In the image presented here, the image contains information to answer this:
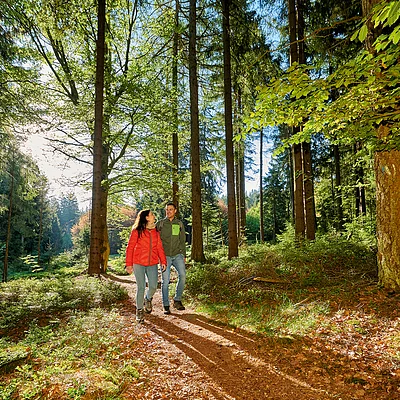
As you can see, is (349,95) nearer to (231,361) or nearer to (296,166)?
(231,361)

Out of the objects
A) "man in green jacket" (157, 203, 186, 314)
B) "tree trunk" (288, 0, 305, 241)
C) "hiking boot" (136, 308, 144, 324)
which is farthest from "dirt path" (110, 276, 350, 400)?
"tree trunk" (288, 0, 305, 241)

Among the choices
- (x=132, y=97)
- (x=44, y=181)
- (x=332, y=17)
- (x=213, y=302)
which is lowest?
(x=213, y=302)

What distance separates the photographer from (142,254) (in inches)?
192

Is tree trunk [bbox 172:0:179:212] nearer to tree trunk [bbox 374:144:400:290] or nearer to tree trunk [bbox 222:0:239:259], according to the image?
tree trunk [bbox 222:0:239:259]

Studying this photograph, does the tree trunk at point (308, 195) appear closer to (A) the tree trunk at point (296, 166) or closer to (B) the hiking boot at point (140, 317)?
(A) the tree trunk at point (296, 166)

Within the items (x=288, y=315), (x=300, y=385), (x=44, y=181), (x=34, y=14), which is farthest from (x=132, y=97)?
(x=300, y=385)

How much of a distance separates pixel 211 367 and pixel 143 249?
239 cm

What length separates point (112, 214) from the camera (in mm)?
14219

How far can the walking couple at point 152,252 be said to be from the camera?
4859 millimetres

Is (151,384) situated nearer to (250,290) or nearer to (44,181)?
(250,290)

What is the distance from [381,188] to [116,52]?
519 inches

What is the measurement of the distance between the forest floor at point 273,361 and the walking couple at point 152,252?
770mm

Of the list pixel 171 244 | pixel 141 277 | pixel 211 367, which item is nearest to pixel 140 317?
pixel 141 277

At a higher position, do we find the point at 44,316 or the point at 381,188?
the point at 381,188
